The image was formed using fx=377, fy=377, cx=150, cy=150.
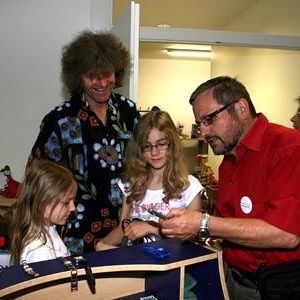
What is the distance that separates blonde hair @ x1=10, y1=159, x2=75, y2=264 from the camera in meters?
1.34

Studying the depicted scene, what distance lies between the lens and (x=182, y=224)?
1.13 m

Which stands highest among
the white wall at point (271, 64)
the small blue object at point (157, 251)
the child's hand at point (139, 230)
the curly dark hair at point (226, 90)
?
the white wall at point (271, 64)

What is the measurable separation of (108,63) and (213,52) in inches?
150

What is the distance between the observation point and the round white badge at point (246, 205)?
4.13ft

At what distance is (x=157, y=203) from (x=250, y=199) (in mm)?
475

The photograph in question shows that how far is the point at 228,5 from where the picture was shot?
4.32m

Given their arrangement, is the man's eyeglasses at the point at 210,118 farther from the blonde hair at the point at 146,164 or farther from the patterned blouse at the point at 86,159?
the patterned blouse at the point at 86,159

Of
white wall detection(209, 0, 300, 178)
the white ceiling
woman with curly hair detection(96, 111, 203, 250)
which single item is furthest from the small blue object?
the white ceiling

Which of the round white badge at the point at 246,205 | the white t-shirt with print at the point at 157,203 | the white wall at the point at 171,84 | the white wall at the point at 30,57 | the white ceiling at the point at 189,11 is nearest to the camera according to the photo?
the round white badge at the point at 246,205

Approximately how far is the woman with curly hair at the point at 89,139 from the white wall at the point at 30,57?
43.6 inches

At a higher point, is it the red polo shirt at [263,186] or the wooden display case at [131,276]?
the red polo shirt at [263,186]

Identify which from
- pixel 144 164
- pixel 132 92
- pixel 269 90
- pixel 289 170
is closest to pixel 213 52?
pixel 269 90

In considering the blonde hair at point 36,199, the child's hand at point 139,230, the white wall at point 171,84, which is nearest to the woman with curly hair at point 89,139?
the blonde hair at point 36,199

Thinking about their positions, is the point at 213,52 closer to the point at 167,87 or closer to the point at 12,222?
the point at 167,87
